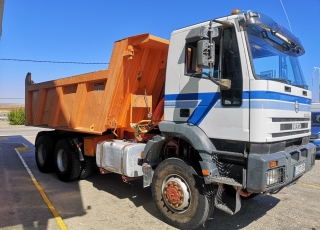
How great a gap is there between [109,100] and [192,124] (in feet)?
6.09

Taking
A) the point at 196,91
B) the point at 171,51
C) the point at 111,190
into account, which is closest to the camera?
the point at 196,91

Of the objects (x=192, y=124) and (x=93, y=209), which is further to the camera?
(x=93, y=209)

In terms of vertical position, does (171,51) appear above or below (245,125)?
above

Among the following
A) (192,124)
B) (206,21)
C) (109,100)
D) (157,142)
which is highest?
(206,21)

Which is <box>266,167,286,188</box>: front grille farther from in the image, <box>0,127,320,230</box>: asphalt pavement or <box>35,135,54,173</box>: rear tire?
<box>35,135,54,173</box>: rear tire

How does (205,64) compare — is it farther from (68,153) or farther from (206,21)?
(68,153)

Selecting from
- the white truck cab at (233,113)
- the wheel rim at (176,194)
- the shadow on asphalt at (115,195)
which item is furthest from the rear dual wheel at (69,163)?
the wheel rim at (176,194)

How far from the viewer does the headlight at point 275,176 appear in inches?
133

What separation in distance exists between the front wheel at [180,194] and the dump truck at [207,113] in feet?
0.05

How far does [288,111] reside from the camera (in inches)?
148

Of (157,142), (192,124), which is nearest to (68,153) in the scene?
(157,142)

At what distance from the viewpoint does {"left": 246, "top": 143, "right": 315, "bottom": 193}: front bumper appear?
326cm

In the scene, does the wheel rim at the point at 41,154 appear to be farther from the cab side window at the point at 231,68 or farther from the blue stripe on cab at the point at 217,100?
the cab side window at the point at 231,68

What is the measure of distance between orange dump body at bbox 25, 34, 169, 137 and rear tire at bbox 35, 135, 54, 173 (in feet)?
4.59
